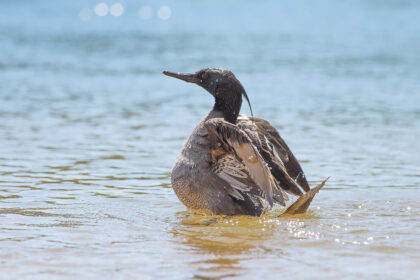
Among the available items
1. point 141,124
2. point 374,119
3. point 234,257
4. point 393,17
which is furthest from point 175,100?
point 393,17

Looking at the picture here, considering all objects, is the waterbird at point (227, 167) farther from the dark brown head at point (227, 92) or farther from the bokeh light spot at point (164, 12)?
the bokeh light spot at point (164, 12)

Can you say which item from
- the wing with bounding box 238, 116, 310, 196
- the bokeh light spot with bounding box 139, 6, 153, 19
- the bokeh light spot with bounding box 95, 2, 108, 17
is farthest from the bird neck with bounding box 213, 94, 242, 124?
the bokeh light spot with bounding box 95, 2, 108, 17

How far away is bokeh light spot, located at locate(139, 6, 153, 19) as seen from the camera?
2503 inches

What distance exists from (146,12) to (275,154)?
6178cm

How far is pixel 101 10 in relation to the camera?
68812mm

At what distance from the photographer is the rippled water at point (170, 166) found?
4.53 meters

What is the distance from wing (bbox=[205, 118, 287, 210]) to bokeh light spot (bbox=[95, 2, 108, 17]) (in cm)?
6173

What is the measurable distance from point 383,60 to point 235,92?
1721 centimetres

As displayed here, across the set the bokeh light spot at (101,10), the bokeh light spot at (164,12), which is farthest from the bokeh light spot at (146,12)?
the bokeh light spot at (101,10)

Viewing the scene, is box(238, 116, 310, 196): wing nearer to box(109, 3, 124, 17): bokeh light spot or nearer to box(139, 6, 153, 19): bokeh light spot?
box(139, 6, 153, 19): bokeh light spot

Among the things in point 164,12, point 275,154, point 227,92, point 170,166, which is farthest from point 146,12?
point 227,92

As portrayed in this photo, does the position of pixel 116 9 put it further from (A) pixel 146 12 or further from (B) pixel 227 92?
(B) pixel 227 92

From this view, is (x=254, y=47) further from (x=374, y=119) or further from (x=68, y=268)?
(x=68, y=268)

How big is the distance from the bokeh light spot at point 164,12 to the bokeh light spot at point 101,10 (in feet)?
18.3
